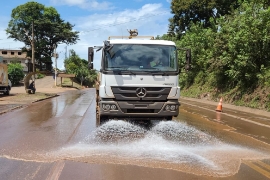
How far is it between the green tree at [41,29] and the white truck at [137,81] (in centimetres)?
6271

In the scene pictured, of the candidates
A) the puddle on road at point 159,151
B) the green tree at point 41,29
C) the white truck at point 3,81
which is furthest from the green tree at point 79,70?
the puddle on road at point 159,151

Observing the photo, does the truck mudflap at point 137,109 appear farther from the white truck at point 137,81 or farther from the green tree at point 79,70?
the green tree at point 79,70

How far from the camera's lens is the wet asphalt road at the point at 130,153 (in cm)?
510

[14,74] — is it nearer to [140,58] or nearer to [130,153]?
[140,58]

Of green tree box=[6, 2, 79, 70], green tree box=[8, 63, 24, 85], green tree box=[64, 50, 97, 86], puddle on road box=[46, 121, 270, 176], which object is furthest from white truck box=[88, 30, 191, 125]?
green tree box=[6, 2, 79, 70]

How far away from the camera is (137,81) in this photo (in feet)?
27.7

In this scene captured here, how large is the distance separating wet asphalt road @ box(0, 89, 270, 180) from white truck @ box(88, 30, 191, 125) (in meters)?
0.70

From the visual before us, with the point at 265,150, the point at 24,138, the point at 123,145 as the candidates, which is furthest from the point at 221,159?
the point at 24,138

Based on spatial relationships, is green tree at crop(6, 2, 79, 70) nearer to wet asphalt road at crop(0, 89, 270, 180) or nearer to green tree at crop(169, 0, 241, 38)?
green tree at crop(169, 0, 241, 38)

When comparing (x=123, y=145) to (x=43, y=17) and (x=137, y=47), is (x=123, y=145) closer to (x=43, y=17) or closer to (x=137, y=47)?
(x=137, y=47)

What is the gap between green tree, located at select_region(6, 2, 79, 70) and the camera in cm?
6856

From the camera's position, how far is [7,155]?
6.22 m

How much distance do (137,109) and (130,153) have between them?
7.62 ft

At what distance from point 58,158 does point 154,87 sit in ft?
12.0
